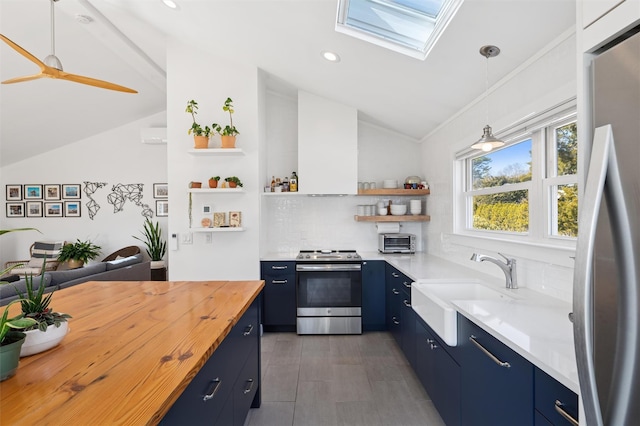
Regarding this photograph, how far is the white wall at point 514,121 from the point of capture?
172cm

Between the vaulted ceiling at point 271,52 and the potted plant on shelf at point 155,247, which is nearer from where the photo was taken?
the vaulted ceiling at point 271,52

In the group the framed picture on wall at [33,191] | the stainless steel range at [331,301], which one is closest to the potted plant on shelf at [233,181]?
the stainless steel range at [331,301]

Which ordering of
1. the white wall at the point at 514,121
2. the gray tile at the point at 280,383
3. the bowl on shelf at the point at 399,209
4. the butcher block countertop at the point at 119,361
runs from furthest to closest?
the bowl on shelf at the point at 399,209, the gray tile at the point at 280,383, the white wall at the point at 514,121, the butcher block countertop at the point at 119,361

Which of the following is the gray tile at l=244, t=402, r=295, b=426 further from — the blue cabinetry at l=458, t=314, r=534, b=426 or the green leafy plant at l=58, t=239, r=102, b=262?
the green leafy plant at l=58, t=239, r=102, b=262

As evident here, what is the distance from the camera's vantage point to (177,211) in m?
3.56

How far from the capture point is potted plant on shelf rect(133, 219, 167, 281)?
530cm

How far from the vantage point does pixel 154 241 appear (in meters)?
5.52

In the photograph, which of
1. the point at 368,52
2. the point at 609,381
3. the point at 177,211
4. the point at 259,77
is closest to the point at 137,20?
the point at 259,77

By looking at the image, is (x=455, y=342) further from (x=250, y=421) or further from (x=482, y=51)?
(x=482, y=51)

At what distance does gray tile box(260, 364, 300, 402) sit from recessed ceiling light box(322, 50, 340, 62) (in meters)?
2.78

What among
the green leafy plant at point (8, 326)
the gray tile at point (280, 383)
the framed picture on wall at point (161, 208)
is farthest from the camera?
the framed picture on wall at point (161, 208)

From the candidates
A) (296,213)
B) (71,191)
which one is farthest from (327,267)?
(71,191)

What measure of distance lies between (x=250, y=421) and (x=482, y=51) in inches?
113

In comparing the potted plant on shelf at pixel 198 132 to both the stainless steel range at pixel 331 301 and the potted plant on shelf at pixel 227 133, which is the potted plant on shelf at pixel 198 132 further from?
the stainless steel range at pixel 331 301
